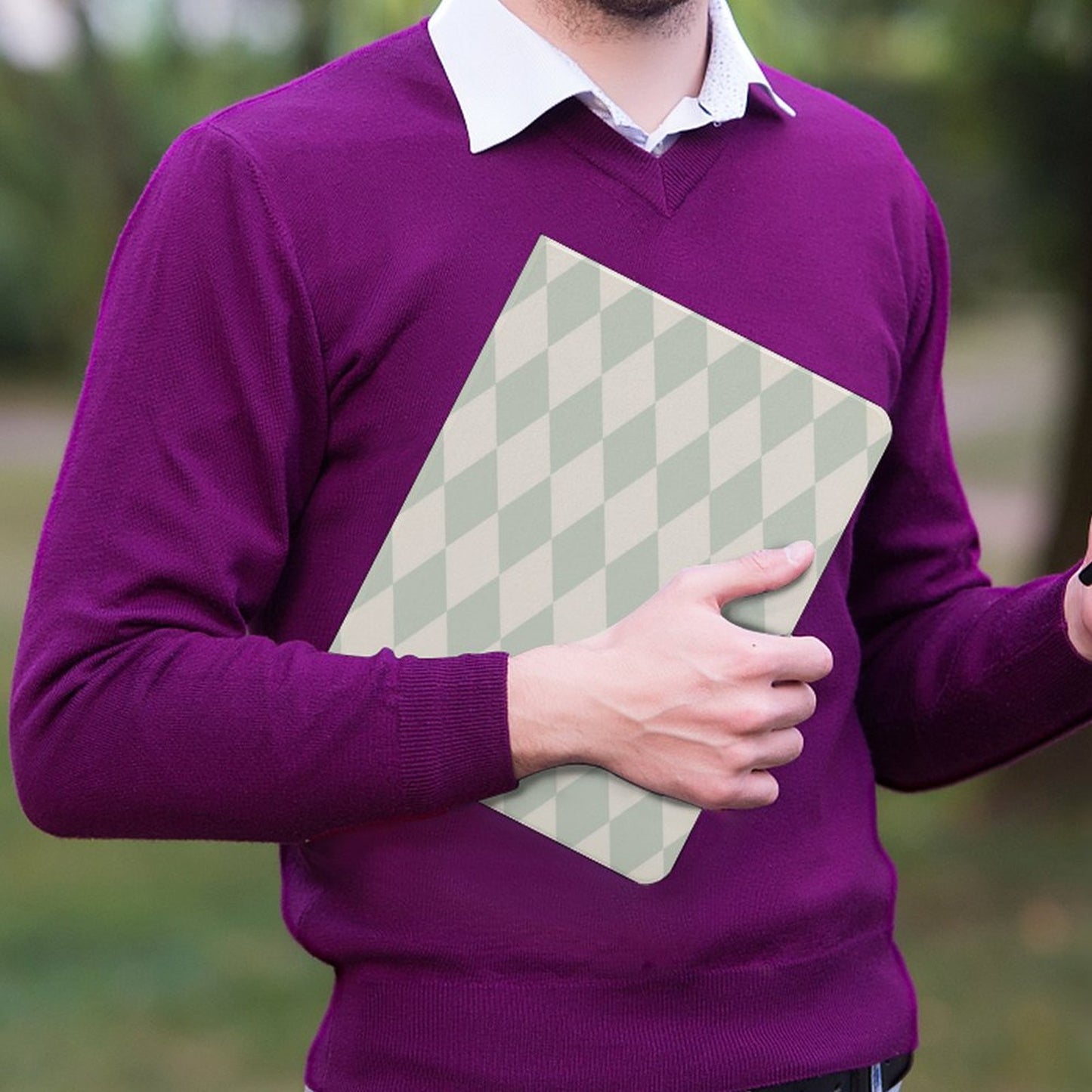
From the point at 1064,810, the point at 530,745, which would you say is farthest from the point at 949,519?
the point at 1064,810

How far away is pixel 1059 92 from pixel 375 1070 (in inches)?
169

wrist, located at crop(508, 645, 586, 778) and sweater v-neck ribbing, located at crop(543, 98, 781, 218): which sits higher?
sweater v-neck ribbing, located at crop(543, 98, 781, 218)

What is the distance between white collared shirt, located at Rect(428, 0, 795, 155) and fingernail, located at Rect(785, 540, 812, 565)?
0.41m

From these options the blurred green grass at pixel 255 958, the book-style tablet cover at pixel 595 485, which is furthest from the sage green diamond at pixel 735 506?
the blurred green grass at pixel 255 958

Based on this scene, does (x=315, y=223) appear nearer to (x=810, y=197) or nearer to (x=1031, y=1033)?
(x=810, y=197)

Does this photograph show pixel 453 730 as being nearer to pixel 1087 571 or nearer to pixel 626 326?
pixel 626 326

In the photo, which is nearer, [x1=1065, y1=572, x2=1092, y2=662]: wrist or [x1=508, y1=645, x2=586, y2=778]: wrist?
[x1=508, y1=645, x2=586, y2=778]: wrist

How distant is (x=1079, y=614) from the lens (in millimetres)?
1478

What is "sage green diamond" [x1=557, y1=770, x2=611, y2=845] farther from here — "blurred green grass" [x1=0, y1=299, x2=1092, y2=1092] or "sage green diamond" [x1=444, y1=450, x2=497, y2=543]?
"blurred green grass" [x1=0, y1=299, x2=1092, y2=1092]

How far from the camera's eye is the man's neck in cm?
147

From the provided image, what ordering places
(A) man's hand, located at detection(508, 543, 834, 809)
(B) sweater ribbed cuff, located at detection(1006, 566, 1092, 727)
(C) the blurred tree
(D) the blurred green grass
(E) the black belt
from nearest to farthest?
(A) man's hand, located at detection(508, 543, 834, 809) < (E) the black belt < (B) sweater ribbed cuff, located at detection(1006, 566, 1092, 727) < (D) the blurred green grass < (C) the blurred tree

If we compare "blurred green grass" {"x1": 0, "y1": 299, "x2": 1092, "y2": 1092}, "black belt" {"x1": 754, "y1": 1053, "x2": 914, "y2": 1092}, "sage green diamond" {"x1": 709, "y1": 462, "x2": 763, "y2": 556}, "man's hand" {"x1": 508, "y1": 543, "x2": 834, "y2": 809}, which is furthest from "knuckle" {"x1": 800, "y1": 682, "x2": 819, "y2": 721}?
"blurred green grass" {"x1": 0, "y1": 299, "x2": 1092, "y2": 1092}

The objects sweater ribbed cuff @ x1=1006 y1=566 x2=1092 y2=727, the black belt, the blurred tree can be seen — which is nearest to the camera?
the black belt

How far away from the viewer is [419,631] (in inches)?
51.0
